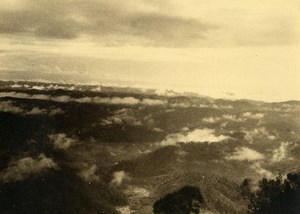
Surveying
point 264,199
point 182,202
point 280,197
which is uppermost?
point 280,197

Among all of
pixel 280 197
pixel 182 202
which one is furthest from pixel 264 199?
pixel 182 202

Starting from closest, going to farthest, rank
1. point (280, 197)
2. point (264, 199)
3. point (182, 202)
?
point (280, 197) → point (264, 199) → point (182, 202)

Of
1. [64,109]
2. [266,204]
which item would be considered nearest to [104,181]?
[64,109]

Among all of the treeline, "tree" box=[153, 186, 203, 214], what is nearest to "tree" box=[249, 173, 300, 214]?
the treeline

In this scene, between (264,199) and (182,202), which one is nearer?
(264,199)

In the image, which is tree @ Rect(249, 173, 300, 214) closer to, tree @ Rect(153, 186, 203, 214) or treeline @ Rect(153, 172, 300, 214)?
treeline @ Rect(153, 172, 300, 214)

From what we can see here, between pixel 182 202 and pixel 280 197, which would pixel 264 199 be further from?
pixel 182 202

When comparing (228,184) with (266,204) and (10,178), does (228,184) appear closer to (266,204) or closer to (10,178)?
(266,204)
